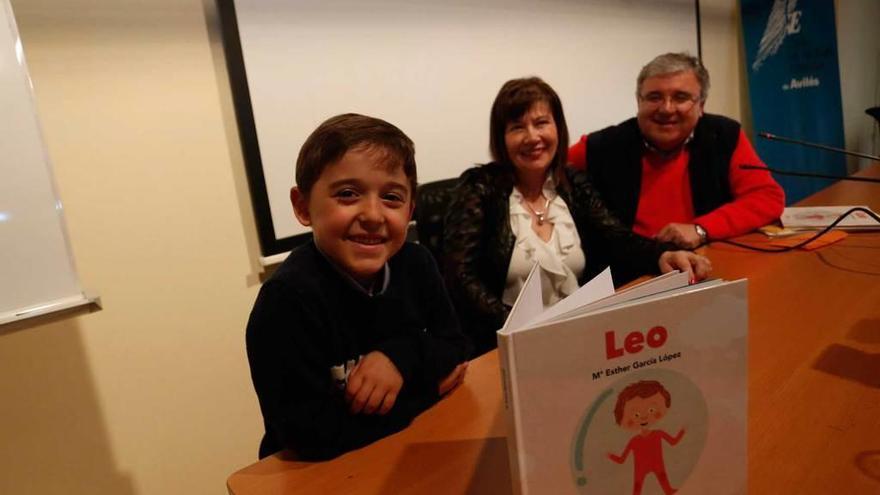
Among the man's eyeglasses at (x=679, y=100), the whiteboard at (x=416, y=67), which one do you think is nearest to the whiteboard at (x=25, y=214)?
the whiteboard at (x=416, y=67)

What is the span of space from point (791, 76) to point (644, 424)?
433 cm

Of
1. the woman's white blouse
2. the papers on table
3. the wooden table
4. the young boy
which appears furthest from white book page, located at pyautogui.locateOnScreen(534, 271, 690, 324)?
the papers on table

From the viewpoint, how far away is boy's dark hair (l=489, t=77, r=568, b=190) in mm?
1503

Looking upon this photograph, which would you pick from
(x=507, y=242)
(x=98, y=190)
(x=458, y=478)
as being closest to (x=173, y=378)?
(x=98, y=190)

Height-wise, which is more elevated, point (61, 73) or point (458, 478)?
point (61, 73)

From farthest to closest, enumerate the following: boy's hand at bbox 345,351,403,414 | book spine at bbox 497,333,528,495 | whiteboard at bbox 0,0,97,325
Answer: whiteboard at bbox 0,0,97,325 < boy's hand at bbox 345,351,403,414 < book spine at bbox 497,333,528,495

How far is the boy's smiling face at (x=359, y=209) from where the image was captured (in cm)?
76

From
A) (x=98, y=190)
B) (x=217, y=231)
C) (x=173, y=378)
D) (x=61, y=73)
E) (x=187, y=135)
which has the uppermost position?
(x=61, y=73)

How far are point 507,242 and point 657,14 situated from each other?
232cm

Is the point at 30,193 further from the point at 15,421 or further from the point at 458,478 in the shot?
the point at 458,478

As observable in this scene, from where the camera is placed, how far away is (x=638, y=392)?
50 cm

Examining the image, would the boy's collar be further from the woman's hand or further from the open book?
the woman's hand

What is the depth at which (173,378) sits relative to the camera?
64.4 inches

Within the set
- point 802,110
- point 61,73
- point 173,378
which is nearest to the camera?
point 61,73
